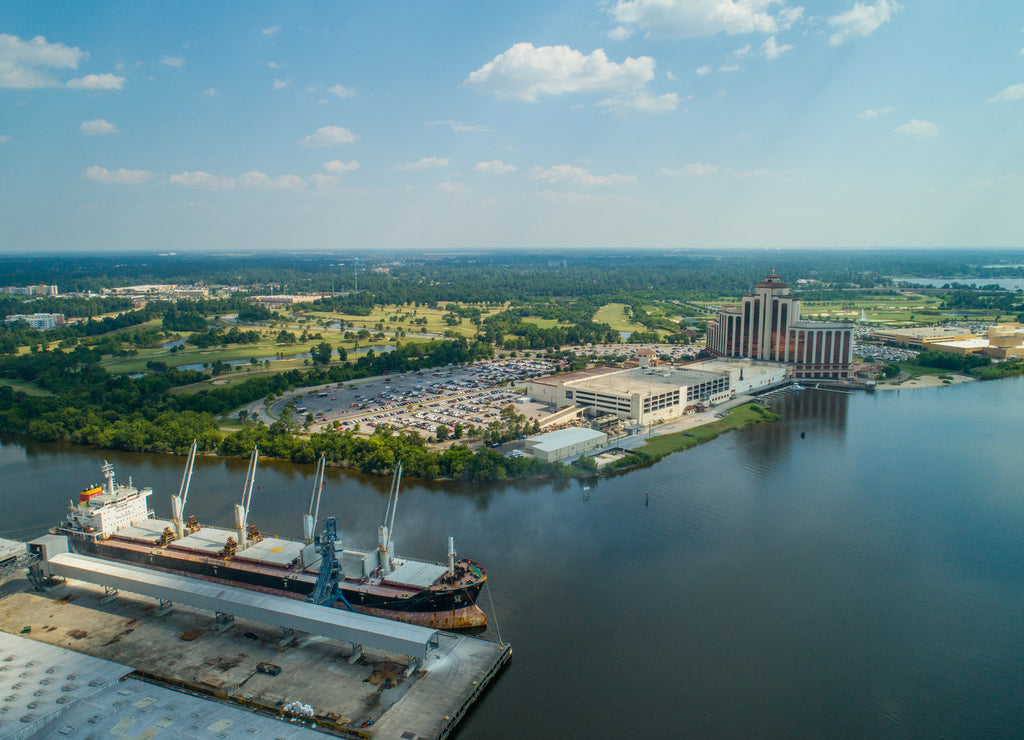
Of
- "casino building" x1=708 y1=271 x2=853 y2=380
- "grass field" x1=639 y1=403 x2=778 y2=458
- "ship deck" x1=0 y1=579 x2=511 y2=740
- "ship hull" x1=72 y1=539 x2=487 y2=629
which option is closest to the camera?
"ship deck" x1=0 y1=579 x2=511 y2=740

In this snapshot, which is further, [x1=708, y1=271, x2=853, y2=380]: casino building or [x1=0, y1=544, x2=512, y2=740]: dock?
[x1=708, y1=271, x2=853, y2=380]: casino building

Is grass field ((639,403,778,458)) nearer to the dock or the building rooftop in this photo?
the building rooftop

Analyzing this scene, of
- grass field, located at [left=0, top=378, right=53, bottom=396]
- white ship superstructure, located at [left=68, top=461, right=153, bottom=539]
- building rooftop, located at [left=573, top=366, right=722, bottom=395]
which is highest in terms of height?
building rooftop, located at [left=573, top=366, right=722, bottom=395]

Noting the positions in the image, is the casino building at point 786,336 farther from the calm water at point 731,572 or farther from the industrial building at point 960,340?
the calm water at point 731,572

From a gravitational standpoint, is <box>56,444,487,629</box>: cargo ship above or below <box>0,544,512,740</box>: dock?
above

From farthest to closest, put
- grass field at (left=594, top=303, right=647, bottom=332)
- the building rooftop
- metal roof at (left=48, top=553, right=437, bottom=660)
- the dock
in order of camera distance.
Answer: grass field at (left=594, top=303, right=647, bottom=332) < the building rooftop < metal roof at (left=48, top=553, right=437, bottom=660) < the dock

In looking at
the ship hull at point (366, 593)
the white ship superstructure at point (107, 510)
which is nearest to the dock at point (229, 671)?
the ship hull at point (366, 593)

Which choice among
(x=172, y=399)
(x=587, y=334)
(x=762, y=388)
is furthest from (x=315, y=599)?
(x=587, y=334)

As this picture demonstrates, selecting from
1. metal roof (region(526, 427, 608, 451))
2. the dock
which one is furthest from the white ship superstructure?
metal roof (region(526, 427, 608, 451))

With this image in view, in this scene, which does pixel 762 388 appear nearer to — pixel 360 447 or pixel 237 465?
pixel 360 447
